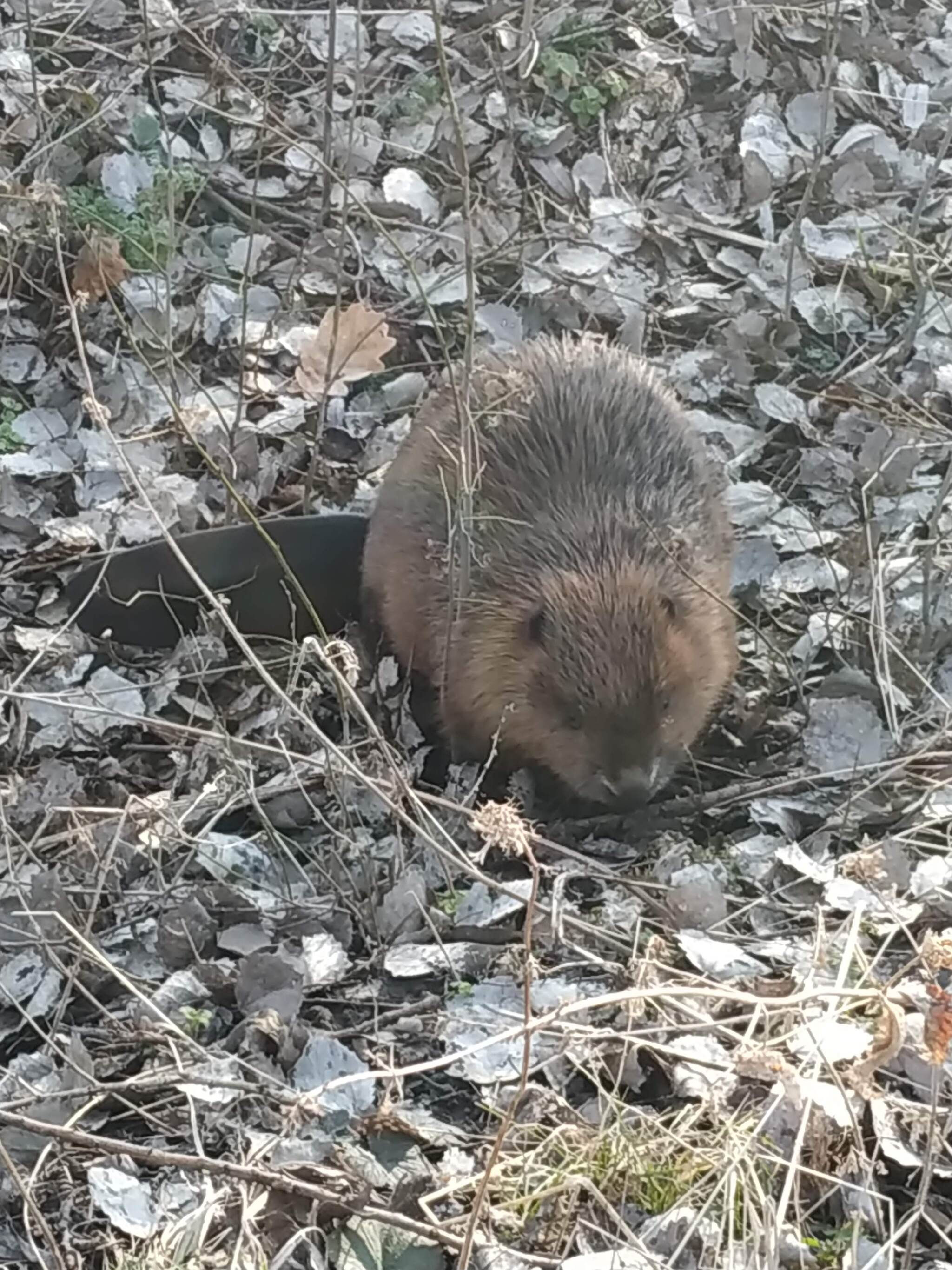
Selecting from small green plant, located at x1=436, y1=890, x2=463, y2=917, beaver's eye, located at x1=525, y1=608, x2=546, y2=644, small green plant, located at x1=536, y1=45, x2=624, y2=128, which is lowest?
small green plant, located at x1=436, y1=890, x2=463, y2=917

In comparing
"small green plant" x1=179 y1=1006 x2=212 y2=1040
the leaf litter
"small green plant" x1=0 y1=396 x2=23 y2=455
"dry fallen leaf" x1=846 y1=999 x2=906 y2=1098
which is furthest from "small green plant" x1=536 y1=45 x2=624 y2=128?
"dry fallen leaf" x1=846 y1=999 x2=906 y2=1098

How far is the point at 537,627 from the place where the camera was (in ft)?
10.5

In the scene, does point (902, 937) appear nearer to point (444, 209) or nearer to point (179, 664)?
point (179, 664)

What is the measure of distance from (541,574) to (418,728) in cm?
48

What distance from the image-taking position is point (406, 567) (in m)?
3.36

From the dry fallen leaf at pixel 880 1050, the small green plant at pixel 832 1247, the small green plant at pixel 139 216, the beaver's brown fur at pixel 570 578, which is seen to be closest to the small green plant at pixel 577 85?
the small green plant at pixel 139 216

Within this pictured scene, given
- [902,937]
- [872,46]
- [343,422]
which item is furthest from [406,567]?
[872,46]

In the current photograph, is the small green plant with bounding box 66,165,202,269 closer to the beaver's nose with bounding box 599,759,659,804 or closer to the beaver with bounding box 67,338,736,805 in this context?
the beaver with bounding box 67,338,736,805

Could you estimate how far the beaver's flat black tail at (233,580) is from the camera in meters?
3.46

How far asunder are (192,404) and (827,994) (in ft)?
8.44

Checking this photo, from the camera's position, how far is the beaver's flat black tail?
3.46 meters

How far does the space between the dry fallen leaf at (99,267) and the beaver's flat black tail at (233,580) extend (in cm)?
95

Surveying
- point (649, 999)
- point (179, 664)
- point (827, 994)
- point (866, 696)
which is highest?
point (827, 994)

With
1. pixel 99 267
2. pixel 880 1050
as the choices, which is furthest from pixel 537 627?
pixel 99 267
